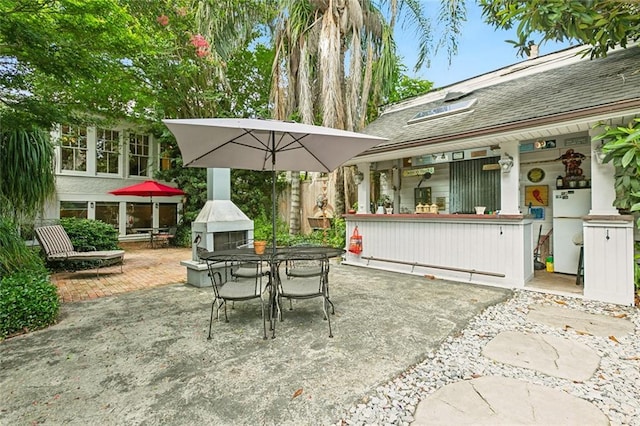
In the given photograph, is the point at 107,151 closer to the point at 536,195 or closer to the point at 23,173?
the point at 23,173

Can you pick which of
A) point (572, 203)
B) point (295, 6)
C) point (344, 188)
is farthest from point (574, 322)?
point (295, 6)

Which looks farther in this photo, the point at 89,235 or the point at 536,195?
the point at 89,235

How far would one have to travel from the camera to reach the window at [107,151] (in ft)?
34.7

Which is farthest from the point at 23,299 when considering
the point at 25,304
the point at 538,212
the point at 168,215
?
the point at 168,215

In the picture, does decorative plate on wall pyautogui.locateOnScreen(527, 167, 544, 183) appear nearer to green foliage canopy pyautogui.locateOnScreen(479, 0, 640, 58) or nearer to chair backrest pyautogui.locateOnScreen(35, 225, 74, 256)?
green foliage canopy pyautogui.locateOnScreen(479, 0, 640, 58)

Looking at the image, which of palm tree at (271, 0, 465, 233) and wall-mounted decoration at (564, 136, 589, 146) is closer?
wall-mounted decoration at (564, 136, 589, 146)

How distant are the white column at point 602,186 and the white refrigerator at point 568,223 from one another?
3.78 feet

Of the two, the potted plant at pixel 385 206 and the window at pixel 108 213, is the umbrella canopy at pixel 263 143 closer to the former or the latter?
the potted plant at pixel 385 206

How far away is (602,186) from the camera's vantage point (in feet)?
13.3

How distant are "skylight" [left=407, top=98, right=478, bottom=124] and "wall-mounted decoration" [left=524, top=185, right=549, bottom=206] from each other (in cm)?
210

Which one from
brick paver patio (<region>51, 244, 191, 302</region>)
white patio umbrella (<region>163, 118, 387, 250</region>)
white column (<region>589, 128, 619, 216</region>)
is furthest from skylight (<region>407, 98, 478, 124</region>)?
brick paver patio (<region>51, 244, 191, 302</region>)

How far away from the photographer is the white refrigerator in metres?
5.09

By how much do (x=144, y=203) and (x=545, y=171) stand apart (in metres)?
12.5

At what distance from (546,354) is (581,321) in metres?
1.26
